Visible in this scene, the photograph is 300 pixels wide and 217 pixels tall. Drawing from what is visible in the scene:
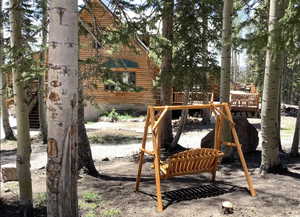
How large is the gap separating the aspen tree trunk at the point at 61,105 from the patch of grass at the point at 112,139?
38.2 feet

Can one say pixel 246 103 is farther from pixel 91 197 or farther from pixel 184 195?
pixel 91 197

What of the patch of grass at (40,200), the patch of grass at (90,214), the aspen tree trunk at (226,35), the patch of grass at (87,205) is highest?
the aspen tree trunk at (226,35)

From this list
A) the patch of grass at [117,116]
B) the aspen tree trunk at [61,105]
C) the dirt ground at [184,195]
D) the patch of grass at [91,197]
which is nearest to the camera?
the aspen tree trunk at [61,105]

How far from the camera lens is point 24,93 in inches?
237

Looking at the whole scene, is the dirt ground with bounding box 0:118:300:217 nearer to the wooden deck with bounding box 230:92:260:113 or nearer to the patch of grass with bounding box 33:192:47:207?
the patch of grass with bounding box 33:192:47:207

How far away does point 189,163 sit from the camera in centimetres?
611

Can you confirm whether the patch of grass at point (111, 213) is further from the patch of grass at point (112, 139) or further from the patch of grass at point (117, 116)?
the patch of grass at point (117, 116)

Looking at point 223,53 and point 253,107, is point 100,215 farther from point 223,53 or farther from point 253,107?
point 253,107

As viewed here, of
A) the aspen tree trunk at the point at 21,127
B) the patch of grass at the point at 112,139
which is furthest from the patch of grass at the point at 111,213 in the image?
the patch of grass at the point at 112,139

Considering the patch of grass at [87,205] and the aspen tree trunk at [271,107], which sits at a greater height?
the aspen tree trunk at [271,107]

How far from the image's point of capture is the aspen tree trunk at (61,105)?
10.7 ft

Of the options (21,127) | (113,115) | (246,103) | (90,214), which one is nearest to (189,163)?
(90,214)

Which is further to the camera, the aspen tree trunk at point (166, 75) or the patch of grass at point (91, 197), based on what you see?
the aspen tree trunk at point (166, 75)

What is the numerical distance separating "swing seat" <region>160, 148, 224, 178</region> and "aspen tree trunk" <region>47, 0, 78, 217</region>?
8.97ft
